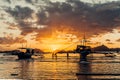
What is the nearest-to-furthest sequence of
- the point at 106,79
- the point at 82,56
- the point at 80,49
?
the point at 106,79, the point at 82,56, the point at 80,49

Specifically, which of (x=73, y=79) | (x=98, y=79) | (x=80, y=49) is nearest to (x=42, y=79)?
(x=73, y=79)

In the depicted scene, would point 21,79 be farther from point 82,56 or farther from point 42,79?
point 82,56

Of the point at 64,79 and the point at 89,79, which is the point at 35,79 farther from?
the point at 89,79

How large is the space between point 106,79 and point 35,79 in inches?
608

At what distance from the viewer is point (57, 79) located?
220 feet

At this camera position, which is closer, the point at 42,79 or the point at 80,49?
the point at 42,79

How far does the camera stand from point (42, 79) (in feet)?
221

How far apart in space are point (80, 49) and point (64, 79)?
116202mm

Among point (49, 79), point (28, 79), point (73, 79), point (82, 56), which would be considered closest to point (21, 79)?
point (28, 79)

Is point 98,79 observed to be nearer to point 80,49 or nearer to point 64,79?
point 64,79

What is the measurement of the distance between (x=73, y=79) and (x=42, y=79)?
22.4 ft

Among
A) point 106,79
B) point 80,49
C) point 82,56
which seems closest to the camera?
point 106,79

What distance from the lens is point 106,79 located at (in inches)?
2539

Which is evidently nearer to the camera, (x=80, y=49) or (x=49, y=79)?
(x=49, y=79)
